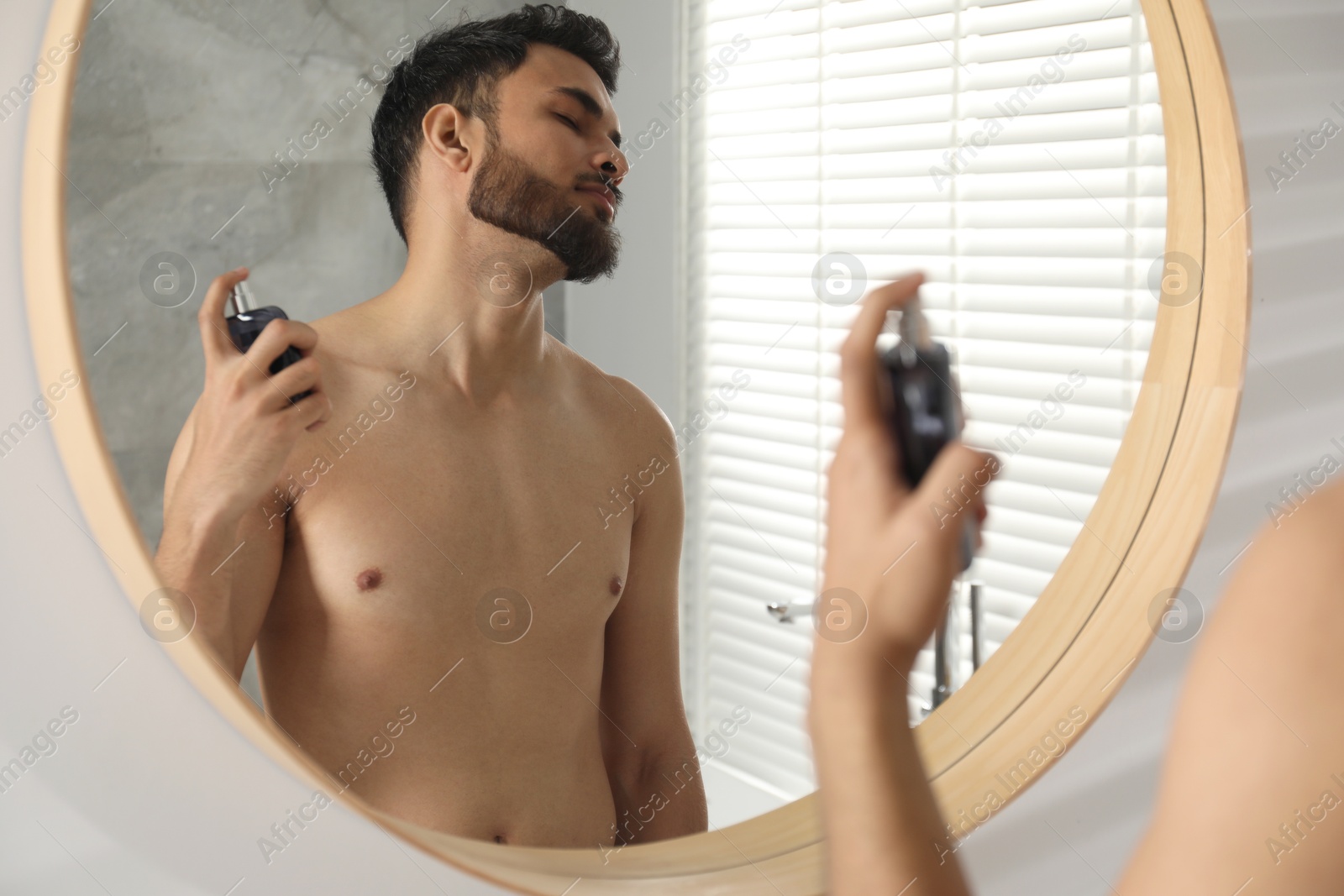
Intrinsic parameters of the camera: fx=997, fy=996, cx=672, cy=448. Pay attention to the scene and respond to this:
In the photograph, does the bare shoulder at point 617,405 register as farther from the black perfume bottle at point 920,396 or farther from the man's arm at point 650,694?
the black perfume bottle at point 920,396

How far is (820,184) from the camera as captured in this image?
108cm

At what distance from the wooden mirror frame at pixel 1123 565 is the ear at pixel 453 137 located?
15.2 inches

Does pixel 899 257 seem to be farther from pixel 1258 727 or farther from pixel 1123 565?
pixel 1258 727

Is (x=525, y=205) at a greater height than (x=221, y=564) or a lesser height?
greater

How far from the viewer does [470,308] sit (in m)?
0.59

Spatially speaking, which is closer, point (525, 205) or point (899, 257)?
point (525, 205)

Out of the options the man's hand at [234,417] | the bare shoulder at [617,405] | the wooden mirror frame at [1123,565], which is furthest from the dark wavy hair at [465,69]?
the wooden mirror frame at [1123,565]

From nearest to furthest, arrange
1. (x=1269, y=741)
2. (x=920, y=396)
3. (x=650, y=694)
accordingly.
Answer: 1. (x=1269, y=741)
2. (x=920, y=396)
3. (x=650, y=694)

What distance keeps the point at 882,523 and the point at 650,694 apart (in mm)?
414

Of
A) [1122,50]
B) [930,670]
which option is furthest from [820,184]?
[930,670]

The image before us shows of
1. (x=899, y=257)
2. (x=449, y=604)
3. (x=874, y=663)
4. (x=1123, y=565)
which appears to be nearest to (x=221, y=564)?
(x=449, y=604)

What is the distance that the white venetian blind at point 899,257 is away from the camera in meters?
0.93

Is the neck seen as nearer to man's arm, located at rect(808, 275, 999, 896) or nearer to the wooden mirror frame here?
the wooden mirror frame

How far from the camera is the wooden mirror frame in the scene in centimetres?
51
